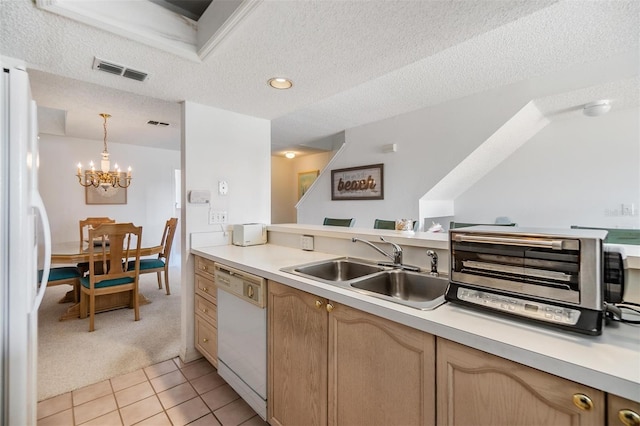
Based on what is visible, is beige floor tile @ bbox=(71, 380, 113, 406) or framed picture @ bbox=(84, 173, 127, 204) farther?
framed picture @ bbox=(84, 173, 127, 204)

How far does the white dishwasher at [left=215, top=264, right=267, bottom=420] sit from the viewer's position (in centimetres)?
152

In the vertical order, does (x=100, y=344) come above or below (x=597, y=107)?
below

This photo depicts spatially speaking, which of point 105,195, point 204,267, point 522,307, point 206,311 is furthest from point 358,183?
point 105,195

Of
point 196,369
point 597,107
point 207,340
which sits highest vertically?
point 597,107

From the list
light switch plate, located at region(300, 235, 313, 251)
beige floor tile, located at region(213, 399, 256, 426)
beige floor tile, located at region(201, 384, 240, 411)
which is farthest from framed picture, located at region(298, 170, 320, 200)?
beige floor tile, located at region(213, 399, 256, 426)

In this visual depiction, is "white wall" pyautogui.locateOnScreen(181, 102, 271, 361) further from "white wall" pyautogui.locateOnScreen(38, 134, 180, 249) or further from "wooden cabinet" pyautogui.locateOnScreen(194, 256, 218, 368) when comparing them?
"white wall" pyautogui.locateOnScreen(38, 134, 180, 249)

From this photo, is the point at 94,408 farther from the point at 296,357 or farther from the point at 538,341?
the point at 538,341

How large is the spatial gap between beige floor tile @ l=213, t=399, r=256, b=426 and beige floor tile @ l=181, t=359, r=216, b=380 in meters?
0.46

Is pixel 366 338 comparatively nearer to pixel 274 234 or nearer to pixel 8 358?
pixel 8 358

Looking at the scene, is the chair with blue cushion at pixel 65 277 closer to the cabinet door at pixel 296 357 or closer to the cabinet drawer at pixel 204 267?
the cabinet drawer at pixel 204 267

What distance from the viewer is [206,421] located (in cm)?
160

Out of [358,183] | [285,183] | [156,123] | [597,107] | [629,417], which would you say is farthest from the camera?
[285,183]

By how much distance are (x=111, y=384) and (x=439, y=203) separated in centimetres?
402

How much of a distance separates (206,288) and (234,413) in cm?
84
